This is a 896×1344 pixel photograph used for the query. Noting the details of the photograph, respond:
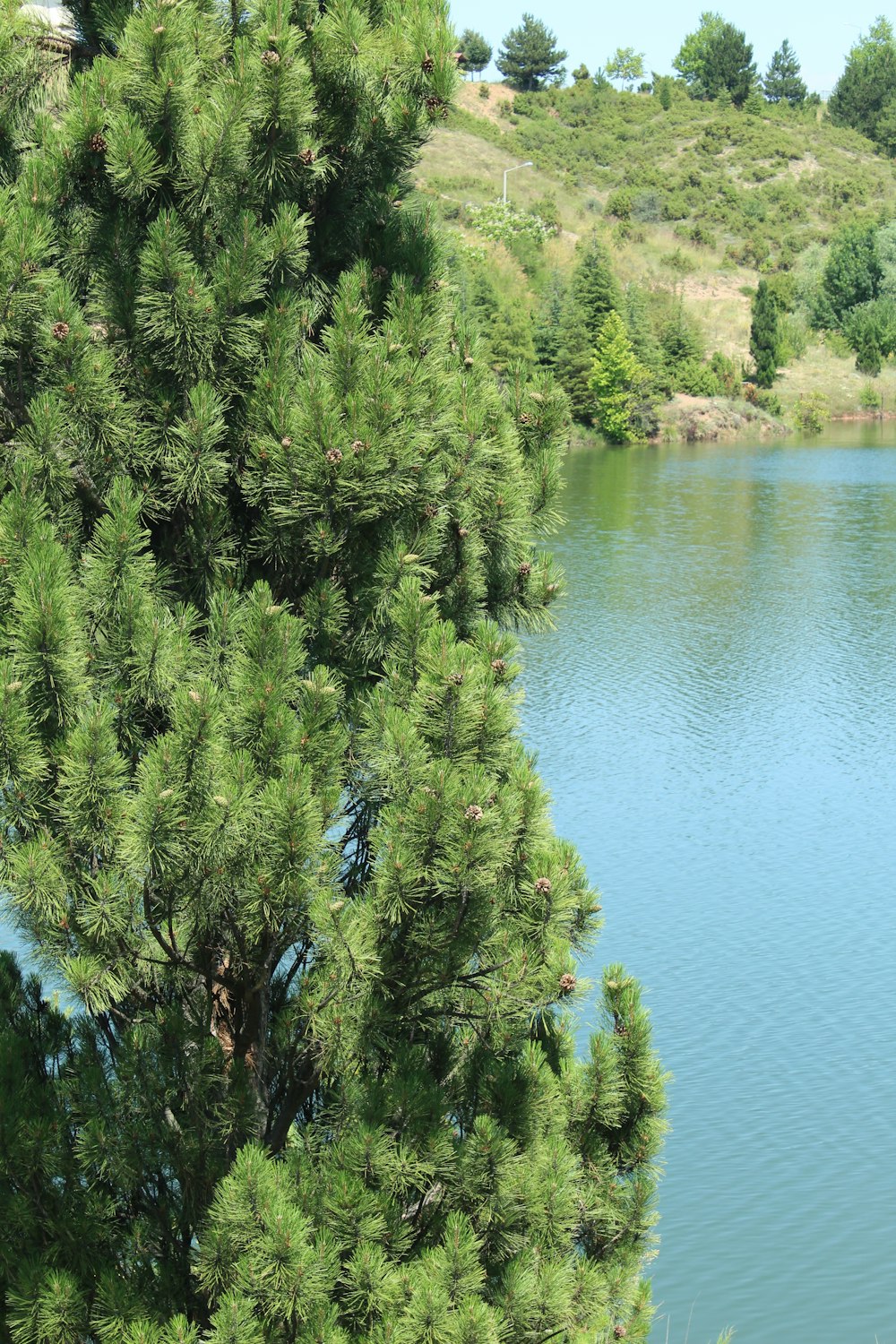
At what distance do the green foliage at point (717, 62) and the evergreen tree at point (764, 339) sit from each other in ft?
136

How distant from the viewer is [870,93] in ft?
304

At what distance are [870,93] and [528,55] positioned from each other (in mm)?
21912

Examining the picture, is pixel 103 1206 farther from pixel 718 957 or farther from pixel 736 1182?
pixel 718 957

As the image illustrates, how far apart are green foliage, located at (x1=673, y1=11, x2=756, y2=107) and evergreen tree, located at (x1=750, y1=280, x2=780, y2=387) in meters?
41.3

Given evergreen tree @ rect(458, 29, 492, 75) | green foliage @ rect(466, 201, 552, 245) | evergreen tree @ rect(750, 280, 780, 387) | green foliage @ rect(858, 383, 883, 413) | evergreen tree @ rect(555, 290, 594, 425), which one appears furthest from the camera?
evergreen tree @ rect(458, 29, 492, 75)

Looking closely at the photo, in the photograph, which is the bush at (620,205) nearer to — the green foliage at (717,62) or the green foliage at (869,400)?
the green foliage at (869,400)

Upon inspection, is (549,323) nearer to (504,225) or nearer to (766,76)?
(504,225)

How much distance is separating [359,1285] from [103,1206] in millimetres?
718

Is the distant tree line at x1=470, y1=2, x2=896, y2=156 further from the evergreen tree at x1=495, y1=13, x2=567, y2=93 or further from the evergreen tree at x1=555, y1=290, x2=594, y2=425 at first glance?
the evergreen tree at x1=555, y1=290, x2=594, y2=425

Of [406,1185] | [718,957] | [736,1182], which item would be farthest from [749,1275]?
[406,1185]

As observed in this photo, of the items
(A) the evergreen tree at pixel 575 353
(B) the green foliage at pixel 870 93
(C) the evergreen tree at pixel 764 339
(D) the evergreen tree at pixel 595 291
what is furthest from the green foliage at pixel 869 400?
(B) the green foliage at pixel 870 93

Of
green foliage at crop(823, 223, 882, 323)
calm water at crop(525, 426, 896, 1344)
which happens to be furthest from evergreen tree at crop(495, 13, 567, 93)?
calm water at crop(525, 426, 896, 1344)

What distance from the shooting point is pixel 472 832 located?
3.71 m

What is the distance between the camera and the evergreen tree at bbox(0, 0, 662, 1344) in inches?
148
